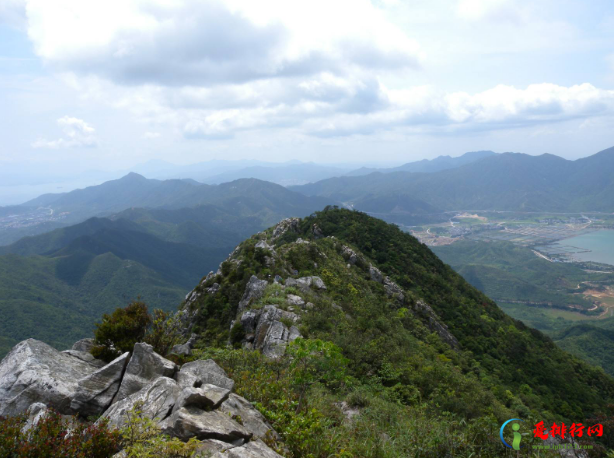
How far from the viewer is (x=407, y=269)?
134 feet

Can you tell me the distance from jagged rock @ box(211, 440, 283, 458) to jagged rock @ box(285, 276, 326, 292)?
16.6 metres

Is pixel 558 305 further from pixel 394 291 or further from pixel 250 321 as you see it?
pixel 250 321

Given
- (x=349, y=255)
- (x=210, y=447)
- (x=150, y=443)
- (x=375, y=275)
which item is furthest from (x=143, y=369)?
(x=349, y=255)

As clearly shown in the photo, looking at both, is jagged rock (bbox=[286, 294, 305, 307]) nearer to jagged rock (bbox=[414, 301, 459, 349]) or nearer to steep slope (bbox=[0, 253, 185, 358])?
jagged rock (bbox=[414, 301, 459, 349])

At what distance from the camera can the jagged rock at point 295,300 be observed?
65.2 feet

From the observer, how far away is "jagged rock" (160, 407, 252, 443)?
6023 mm

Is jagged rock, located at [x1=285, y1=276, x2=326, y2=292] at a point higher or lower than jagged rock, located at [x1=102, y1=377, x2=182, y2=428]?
lower

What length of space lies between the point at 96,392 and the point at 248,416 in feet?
12.5

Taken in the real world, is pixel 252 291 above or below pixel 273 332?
above

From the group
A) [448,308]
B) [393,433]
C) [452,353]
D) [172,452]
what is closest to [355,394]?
[393,433]

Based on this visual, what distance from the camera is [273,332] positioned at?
16.5 metres

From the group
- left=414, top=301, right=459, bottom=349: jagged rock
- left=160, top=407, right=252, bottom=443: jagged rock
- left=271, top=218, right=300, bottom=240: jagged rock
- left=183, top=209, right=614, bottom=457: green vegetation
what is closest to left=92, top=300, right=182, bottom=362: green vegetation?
left=183, top=209, right=614, bottom=457: green vegetation

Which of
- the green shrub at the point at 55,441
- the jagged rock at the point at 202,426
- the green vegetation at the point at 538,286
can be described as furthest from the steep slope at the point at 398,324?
the green vegetation at the point at 538,286

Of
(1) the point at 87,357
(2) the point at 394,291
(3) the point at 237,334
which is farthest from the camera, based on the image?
(2) the point at 394,291
